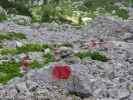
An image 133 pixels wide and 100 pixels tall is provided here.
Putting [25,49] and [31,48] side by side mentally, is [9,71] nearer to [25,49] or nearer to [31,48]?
[25,49]

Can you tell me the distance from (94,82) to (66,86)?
58.9 inches

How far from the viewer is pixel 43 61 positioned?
23672 millimetres

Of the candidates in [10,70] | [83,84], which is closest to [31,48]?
[10,70]

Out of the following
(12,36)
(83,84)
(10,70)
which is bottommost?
(12,36)

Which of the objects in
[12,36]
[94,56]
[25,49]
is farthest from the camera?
[12,36]

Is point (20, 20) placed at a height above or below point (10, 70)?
below

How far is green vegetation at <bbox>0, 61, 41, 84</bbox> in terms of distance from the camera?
1998cm

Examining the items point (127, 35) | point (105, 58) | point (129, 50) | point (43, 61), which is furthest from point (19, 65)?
point (127, 35)

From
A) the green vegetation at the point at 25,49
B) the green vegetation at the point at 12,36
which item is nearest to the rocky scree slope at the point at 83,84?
the green vegetation at the point at 25,49

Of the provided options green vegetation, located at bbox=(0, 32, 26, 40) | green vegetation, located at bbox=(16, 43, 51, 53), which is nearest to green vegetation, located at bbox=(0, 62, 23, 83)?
green vegetation, located at bbox=(16, 43, 51, 53)

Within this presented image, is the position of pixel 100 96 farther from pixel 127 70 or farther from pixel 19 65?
pixel 19 65

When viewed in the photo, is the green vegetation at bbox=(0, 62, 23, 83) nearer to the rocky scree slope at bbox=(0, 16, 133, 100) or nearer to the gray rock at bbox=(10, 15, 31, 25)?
the rocky scree slope at bbox=(0, 16, 133, 100)

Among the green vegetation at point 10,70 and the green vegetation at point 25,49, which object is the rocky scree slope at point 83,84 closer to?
the green vegetation at point 10,70

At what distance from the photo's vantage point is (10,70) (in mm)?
21422
